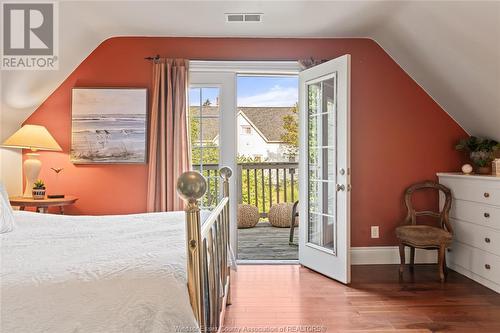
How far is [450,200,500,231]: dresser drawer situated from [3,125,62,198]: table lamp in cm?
409

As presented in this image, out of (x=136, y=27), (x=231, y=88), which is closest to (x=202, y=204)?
(x=231, y=88)

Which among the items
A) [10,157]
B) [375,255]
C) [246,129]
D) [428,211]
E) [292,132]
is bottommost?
[375,255]

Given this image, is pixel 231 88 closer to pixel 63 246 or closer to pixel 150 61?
pixel 150 61

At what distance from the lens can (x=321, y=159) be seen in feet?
11.7

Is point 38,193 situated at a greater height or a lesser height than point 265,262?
greater

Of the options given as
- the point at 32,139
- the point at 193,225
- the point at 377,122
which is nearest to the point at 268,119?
the point at 377,122

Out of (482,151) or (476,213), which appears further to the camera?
(482,151)

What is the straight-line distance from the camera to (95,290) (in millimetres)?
1160

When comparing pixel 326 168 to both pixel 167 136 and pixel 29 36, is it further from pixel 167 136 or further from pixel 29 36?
pixel 29 36

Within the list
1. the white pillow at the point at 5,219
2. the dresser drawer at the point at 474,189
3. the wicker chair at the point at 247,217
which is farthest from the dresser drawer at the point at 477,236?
the white pillow at the point at 5,219

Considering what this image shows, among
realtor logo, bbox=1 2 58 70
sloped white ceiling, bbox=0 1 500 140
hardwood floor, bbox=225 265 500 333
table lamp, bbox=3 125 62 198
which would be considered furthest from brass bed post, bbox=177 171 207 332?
table lamp, bbox=3 125 62 198

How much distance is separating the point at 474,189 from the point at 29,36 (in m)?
4.30

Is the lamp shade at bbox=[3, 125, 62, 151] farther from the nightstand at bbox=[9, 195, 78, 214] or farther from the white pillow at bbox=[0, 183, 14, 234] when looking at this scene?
the white pillow at bbox=[0, 183, 14, 234]

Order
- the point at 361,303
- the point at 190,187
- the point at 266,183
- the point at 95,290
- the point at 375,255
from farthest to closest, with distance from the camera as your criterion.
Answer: the point at 266,183, the point at 375,255, the point at 361,303, the point at 95,290, the point at 190,187
